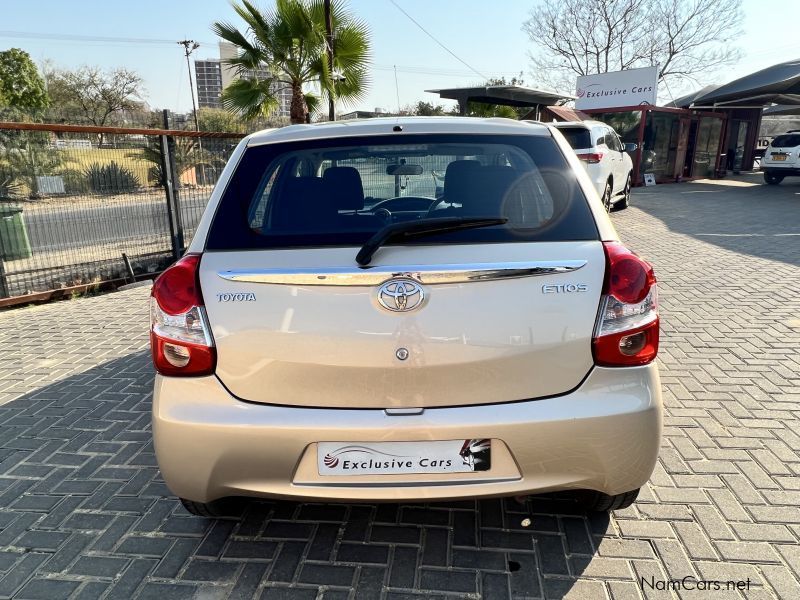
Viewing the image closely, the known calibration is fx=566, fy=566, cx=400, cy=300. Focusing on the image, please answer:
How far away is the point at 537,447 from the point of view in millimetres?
1915

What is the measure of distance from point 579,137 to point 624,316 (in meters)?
10.3

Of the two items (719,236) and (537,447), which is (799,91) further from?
(537,447)

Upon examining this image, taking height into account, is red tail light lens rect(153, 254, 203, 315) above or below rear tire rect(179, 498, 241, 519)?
above

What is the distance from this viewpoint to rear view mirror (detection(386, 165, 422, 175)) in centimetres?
287

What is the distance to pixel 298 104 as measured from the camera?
40.7 ft

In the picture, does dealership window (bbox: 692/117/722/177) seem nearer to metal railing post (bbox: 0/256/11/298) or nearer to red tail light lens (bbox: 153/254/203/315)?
metal railing post (bbox: 0/256/11/298)

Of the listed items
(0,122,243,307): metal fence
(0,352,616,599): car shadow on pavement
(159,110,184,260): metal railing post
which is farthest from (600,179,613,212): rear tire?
(0,352,616,599): car shadow on pavement

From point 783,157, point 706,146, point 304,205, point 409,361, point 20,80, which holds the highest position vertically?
point 20,80

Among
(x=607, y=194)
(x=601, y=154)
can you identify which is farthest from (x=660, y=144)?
(x=601, y=154)

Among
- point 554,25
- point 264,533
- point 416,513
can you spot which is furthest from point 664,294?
point 554,25

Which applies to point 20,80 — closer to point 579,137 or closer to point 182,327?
point 579,137

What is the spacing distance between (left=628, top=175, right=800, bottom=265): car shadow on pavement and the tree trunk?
7292 millimetres

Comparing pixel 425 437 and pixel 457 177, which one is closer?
pixel 425 437

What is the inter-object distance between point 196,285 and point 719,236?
422 inches
